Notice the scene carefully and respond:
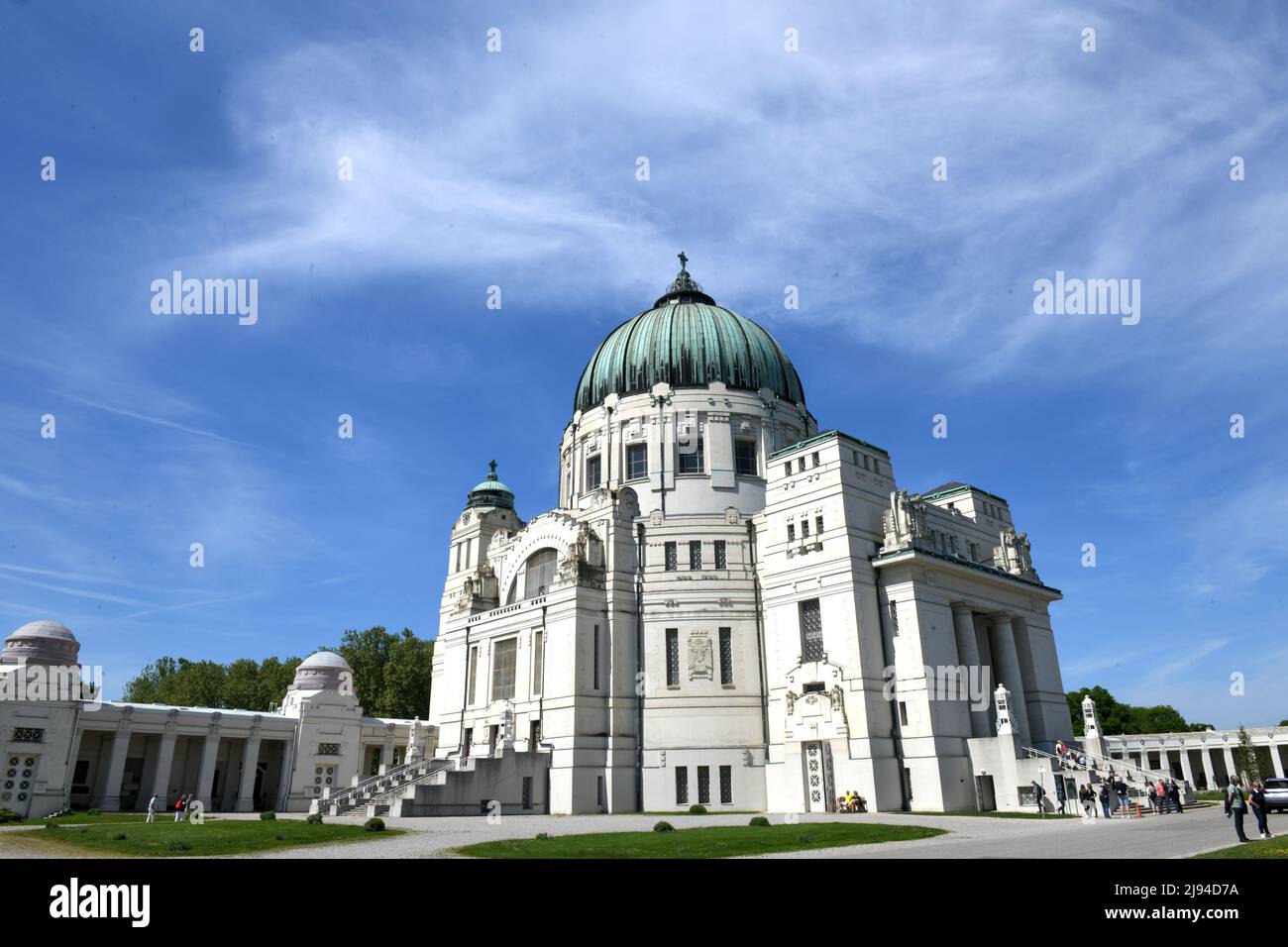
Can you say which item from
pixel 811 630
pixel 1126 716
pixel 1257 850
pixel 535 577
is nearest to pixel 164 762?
pixel 535 577

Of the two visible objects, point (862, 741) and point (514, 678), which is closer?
point (862, 741)

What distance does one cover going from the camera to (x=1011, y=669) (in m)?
50.8

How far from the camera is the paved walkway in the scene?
20672 mm

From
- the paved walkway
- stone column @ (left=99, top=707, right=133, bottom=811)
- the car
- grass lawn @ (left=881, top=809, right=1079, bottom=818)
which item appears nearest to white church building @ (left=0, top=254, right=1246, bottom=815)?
stone column @ (left=99, top=707, right=133, bottom=811)

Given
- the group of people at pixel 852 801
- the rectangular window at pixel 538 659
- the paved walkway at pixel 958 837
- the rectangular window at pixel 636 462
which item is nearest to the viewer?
the paved walkway at pixel 958 837

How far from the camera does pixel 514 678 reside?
5400cm

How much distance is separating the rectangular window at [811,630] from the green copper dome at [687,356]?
19722 mm

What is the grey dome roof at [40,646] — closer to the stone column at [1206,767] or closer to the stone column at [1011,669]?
the stone column at [1011,669]

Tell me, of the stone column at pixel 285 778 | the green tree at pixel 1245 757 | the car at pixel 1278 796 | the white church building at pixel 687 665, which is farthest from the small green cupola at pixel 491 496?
the green tree at pixel 1245 757

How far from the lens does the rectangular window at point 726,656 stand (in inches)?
1983

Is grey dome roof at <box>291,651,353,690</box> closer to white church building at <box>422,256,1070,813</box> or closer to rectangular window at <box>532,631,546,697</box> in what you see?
white church building at <box>422,256,1070,813</box>
